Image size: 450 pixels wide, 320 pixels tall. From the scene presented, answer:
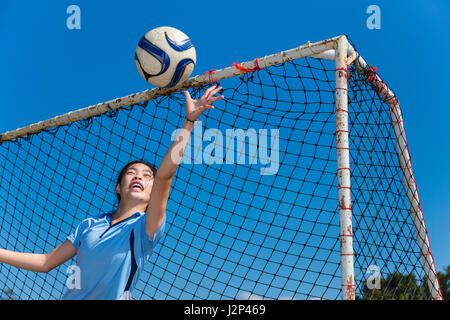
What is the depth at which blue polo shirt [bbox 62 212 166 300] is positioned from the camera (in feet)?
8.25

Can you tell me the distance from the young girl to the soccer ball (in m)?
1.21

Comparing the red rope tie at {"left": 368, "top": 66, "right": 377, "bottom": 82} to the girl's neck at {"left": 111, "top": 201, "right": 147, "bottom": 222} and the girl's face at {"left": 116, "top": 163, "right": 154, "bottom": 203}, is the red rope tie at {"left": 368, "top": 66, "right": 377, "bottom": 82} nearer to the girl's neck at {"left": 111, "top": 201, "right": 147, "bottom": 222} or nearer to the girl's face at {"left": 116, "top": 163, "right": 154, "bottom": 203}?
the girl's face at {"left": 116, "top": 163, "right": 154, "bottom": 203}

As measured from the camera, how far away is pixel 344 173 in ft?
11.1

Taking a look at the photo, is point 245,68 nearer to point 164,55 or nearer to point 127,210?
point 164,55

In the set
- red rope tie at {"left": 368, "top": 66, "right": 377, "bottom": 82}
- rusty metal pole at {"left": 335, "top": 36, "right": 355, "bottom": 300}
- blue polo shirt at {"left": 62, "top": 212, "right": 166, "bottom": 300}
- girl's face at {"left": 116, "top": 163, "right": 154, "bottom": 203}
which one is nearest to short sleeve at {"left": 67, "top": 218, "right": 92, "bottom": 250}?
blue polo shirt at {"left": 62, "top": 212, "right": 166, "bottom": 300}

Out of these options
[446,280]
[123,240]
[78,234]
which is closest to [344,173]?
[123,240]

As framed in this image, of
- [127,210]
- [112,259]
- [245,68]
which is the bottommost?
[112,259]

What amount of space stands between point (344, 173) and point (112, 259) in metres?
1.84

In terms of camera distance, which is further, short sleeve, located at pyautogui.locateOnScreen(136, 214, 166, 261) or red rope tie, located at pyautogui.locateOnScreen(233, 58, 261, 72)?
red rope tie, located at pyautogui.locateOnScreen(233, 58, 261, 72)

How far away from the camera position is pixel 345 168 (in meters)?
3.39
